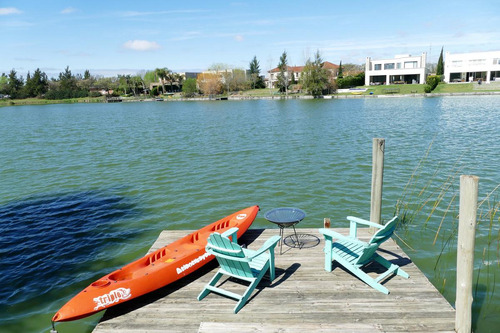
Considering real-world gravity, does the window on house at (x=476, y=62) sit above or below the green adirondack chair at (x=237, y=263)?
above

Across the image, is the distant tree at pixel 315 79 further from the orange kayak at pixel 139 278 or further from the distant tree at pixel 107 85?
the distant tree at pixel 107 85

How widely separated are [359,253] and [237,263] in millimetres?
2132

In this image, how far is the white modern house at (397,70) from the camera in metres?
80.5

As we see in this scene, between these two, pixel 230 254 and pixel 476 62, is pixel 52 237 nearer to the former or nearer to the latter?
pixel 230 254

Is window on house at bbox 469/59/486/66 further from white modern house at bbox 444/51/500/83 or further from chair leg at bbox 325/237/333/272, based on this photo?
chair leg at bbox 325/237/333/272

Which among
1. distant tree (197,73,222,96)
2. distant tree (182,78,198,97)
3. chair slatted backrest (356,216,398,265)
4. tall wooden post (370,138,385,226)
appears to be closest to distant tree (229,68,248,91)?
distant tree (197,73,222,96)

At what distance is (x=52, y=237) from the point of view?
10297mm

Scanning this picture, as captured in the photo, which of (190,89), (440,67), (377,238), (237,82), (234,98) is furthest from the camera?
(190,89)

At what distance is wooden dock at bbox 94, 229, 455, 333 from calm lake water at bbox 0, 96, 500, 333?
52.2 inches

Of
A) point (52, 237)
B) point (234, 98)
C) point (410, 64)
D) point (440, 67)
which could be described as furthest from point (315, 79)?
point (52, 237)

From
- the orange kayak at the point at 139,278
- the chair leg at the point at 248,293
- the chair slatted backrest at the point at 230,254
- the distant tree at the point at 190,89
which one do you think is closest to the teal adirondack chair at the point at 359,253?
the chair leg at the point at 248,293

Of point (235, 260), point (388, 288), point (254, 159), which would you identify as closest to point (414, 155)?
point (254, 159)

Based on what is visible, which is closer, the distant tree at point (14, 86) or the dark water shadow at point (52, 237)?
the dark water shadow at point (52, 237)

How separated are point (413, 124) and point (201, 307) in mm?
28359
